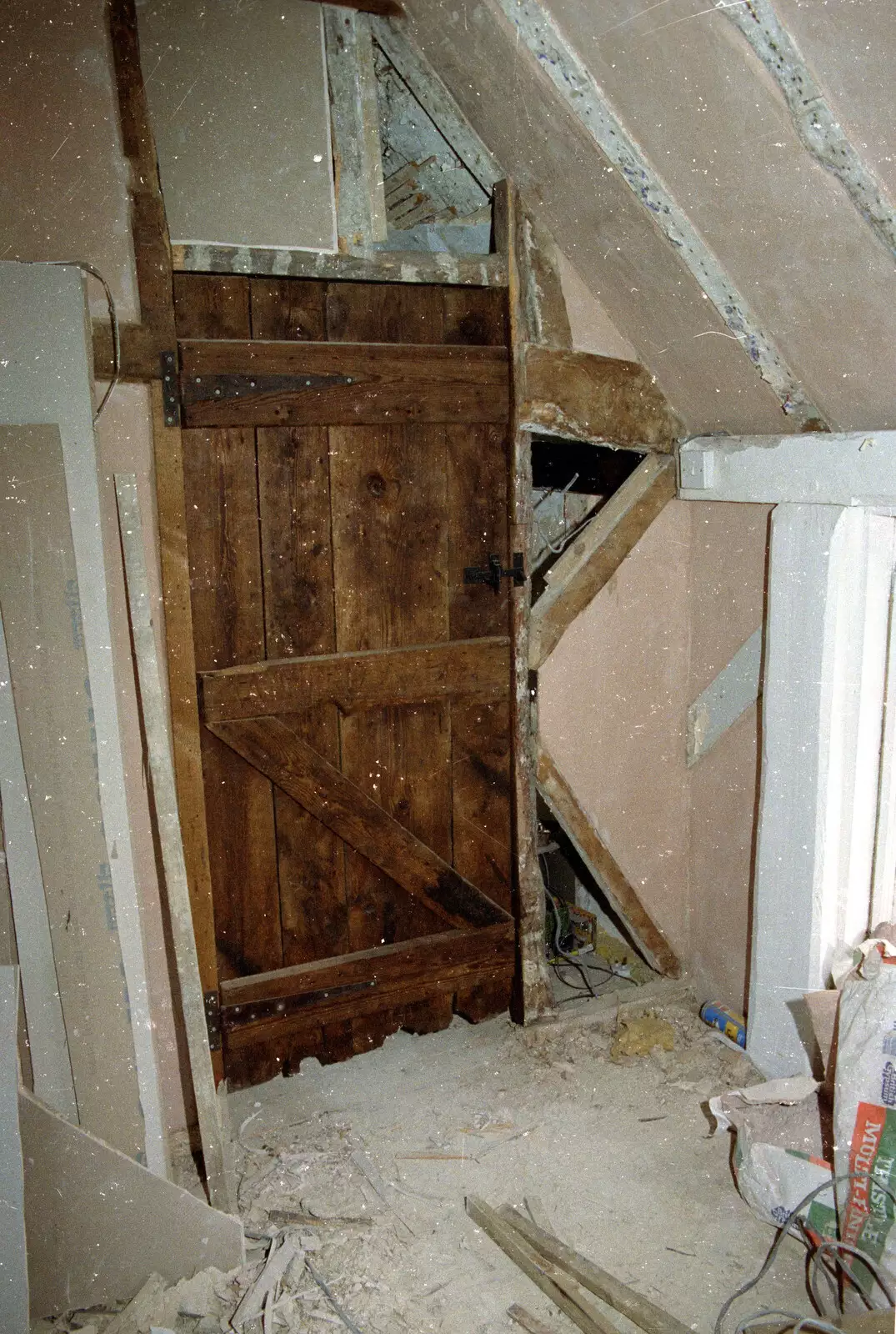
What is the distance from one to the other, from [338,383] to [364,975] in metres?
1.76

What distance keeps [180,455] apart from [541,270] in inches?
48.4

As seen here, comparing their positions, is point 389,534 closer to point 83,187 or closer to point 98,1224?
point 83,187

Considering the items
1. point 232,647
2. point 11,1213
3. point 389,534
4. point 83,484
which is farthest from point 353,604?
point 11,1213

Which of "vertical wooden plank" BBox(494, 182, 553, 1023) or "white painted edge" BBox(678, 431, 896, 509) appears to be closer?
"white painted edge" BBox(678, 431, 896, 509)

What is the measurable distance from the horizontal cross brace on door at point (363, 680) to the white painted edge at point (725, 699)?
0.68 metres

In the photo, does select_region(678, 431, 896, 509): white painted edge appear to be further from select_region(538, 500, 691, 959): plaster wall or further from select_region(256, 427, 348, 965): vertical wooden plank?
select_region(256, 427, 348, 965): vertical wooden plank

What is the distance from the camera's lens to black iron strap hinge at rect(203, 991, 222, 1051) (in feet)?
9.89

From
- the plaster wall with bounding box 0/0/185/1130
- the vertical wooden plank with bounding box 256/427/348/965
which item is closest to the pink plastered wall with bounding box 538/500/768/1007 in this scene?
the vertical wooden plank with bounding box 256/427/348/965

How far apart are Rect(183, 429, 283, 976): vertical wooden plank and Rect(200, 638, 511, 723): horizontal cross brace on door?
0.23 feet

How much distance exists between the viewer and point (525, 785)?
3.40m

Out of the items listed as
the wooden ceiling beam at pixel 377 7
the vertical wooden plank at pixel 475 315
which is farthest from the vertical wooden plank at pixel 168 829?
the wooden ceiling beam at pixel 377 7

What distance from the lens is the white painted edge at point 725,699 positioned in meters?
3.28

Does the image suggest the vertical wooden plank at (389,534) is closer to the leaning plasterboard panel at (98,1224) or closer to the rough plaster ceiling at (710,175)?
the rough plaster ceiling at (710,175)

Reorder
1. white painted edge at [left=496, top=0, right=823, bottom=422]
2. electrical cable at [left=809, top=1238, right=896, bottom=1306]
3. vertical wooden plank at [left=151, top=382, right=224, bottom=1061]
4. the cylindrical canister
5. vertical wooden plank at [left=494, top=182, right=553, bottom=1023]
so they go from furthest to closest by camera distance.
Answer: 1. the cylindrical canister
2. vertical wooden plank at [left=494, top=182, right=553, bottom=1023]
3. vertical wooden plank at [left=151, top=382, right=224, bottom=1061]
4. white painted edge at [left=496, top=0, right=823, bottom=422]
5. electrical cable at [left=809, top=1238, right=896, bottom=1306]
